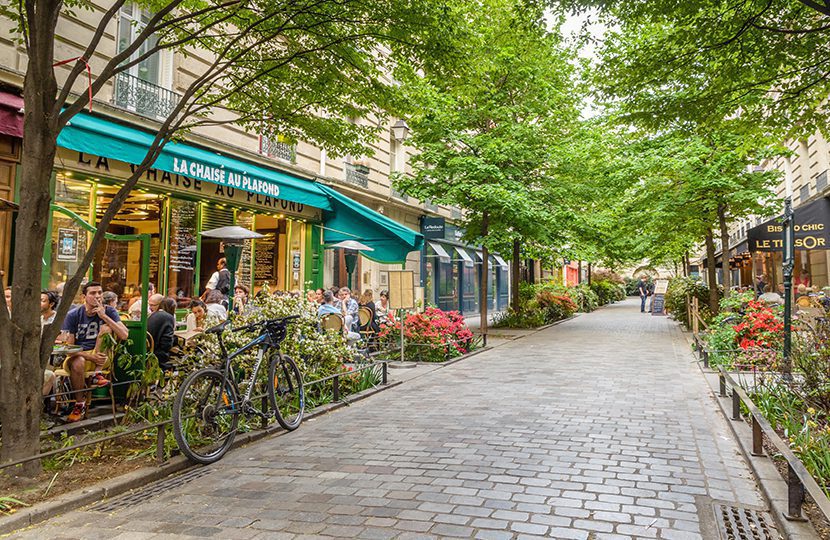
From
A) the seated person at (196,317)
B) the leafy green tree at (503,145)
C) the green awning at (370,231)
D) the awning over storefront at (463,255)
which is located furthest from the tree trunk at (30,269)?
the awning over storefront at (463,255)

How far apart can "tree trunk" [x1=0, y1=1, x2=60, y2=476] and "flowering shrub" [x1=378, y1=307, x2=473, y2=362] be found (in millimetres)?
8078

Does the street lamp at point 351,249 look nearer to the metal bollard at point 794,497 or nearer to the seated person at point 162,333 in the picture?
the seated person at point 162,333

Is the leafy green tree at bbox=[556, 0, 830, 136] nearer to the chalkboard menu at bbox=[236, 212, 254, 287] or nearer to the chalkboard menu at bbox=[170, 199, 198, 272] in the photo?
the chalkboard menu at bbox=[170, 199, 198, 272]

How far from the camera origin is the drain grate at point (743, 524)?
3548mm

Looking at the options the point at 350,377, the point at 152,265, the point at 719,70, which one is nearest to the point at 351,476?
the point at 350,377

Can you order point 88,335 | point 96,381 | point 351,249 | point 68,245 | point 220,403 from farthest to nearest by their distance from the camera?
1. point 351,249
2. point 68,245
3. point 88,335
4. point 96,381
5. point 220,403

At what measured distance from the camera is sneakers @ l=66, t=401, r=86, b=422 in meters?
5.97

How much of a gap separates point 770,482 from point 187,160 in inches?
418

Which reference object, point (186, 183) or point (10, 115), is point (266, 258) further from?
point (10, 115)

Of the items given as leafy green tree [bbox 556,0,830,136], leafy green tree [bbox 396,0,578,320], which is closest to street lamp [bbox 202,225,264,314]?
leafy green tree [bbox 396,0,578,320]

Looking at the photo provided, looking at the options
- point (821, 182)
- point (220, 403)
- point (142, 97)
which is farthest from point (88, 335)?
point (821, 182)

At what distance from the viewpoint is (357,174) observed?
1862 centimetres

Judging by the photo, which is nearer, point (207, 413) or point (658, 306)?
point (207, 413)

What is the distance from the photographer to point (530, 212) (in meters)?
15.9
